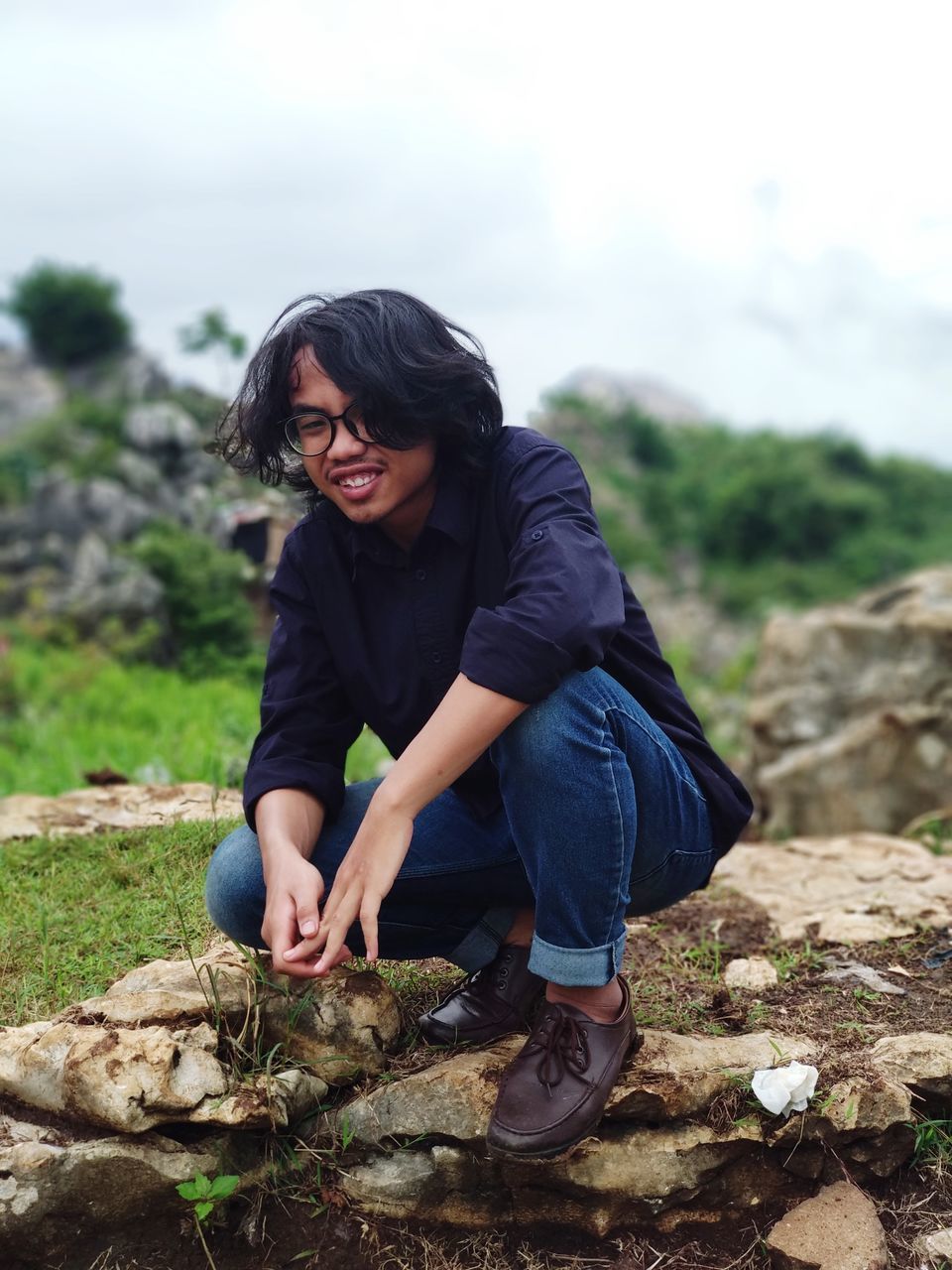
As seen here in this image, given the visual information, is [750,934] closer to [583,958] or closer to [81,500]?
[583,958]

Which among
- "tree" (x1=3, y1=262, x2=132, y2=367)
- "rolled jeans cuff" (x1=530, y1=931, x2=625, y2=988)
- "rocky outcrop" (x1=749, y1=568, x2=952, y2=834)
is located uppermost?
"tree" (x1=3, y1=262, x2=132, y2=367)

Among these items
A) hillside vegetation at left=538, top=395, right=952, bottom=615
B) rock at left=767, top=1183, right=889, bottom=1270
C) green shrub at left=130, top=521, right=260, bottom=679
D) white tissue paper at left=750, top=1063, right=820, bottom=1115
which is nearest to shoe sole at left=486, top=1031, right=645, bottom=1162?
white tissue paper at left=750, top=1063, right=820, bottom=1115

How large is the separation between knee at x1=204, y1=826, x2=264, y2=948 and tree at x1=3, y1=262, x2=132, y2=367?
1709cm

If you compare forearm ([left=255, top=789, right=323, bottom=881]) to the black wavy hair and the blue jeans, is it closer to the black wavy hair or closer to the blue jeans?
the blue jeans

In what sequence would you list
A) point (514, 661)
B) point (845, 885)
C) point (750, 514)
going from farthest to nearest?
point (750, 514) < point (845, 885) < point (514, 661)

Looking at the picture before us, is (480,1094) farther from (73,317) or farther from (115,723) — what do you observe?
(73,317)

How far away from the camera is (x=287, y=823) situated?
7.51ft

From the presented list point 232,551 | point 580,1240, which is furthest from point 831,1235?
point 232,551

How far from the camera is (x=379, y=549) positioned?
2387 millimetres

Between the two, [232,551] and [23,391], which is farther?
[23,391]

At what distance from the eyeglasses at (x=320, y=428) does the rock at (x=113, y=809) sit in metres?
1.36

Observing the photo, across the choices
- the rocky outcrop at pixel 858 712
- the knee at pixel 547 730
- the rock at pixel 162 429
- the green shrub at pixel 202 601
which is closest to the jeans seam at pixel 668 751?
Answer: the knee at pixel 547 730

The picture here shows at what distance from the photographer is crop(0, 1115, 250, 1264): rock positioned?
→ 2.10 metres

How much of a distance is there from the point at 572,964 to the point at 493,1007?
0.38 meters
